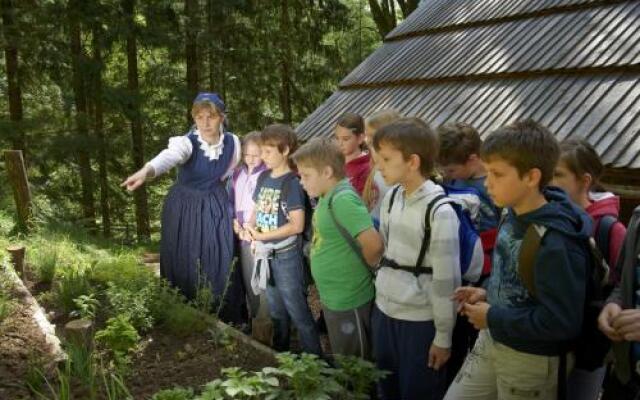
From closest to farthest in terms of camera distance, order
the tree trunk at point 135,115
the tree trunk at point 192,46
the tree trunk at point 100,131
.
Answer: the tree trunk at point 100,131 < the tree trunk at point 135,115 < the tree trunk at point 192,46

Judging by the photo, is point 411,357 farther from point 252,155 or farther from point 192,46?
point 192,46

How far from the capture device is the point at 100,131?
14.7m

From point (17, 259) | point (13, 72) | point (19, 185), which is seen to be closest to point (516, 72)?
point (17, 259)

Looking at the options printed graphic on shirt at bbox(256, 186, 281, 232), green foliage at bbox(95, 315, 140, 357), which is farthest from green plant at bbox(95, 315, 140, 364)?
printed graphic on shirt at bbox(256, 186, 281, 232)

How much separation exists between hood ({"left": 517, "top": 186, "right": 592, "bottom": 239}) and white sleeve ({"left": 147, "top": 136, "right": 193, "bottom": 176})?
9.32 ft

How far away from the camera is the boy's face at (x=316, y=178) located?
10.3 feet

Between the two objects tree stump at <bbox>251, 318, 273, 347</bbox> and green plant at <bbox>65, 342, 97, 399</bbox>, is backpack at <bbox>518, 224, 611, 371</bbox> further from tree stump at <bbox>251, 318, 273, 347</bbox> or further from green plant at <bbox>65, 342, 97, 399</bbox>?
tree stump at <bbox>251, 318, 273, 347</bbox>

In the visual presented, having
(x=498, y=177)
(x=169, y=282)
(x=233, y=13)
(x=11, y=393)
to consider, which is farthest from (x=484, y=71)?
(x=233, y=13)

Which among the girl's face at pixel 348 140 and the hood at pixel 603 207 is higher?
the girl's face at pixel 348 140

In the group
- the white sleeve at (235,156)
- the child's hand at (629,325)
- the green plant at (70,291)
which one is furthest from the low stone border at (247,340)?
the child's hand at (629,325)

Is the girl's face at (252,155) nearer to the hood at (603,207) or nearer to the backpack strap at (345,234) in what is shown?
the backpack strap at (345,234)

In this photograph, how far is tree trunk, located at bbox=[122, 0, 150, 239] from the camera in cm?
1406

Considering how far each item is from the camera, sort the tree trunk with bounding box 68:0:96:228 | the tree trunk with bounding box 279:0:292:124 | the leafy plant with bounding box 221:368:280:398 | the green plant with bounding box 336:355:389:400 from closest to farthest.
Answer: the leafy plant with bounding box 221:368:280:398, the green plant with bounding box 336:355:389:400, the tree trunk with bounding box 68:0:96:228, the tree trunk with bounding box 279:0:292:124

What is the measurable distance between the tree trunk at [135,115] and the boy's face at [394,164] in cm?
1252
